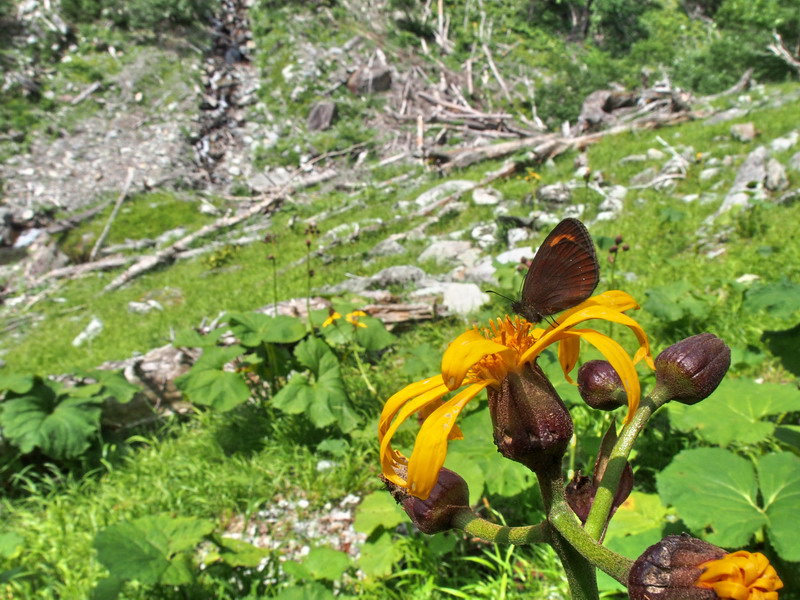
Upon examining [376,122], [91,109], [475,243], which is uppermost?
[91,109]

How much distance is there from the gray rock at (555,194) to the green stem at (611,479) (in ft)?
25.2

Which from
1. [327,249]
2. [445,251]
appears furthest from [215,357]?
[327,249]

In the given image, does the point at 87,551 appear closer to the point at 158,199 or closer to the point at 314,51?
the point at 158,199

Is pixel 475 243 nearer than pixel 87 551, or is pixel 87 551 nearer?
pixel 87 551

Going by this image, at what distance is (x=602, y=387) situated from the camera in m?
0.94

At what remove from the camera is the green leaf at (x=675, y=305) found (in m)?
3.43

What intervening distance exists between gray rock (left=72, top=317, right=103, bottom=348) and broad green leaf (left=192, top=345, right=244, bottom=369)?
4943 millimetres

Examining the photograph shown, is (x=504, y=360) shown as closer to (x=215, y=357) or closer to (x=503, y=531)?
(x=503, y=531)

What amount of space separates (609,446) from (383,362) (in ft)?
11.7

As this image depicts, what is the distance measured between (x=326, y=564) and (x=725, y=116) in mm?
12565

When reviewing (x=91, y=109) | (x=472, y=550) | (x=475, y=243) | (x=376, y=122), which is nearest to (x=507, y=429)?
(x=472, y=550)

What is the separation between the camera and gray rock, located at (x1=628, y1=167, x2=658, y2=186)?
8.10m

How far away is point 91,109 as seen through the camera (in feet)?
54.1

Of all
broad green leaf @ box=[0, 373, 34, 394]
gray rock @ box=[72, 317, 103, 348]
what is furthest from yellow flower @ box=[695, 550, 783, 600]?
gray rock @ box=[72, 317, 103, 348]
